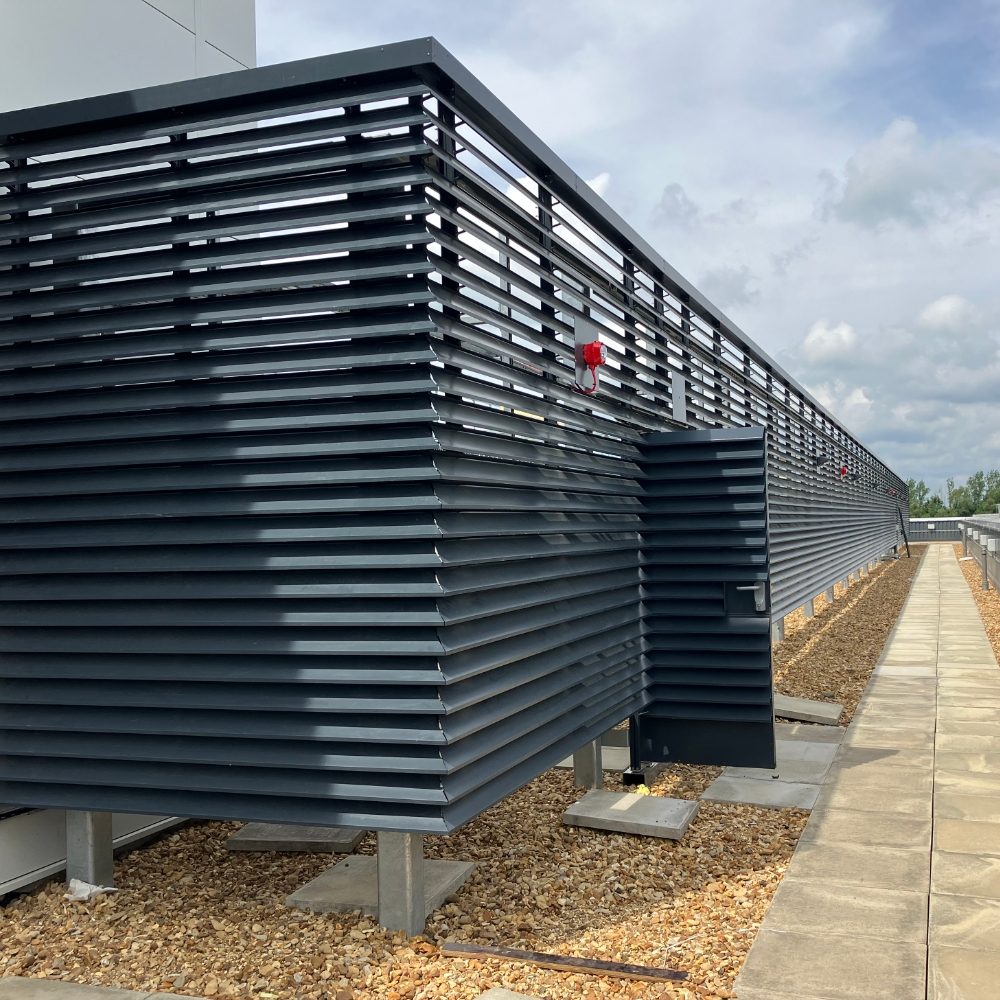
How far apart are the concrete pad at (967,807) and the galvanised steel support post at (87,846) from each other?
460 centimetres

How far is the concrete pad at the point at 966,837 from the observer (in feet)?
17.9

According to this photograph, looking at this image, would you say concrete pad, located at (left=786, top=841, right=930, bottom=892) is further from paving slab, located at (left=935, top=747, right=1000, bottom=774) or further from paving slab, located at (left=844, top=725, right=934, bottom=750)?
paving slab, located at (left=844, top=725, right=934, bottom=750)

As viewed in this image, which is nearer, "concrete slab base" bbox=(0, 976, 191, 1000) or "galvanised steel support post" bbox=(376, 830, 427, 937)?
"concrete slab base" bbox=(0, 976, 191, 1000)

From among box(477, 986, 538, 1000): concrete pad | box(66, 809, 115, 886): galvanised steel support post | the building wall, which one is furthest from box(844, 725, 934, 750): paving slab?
the building wall

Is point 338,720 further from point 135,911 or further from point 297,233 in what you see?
point 297,233

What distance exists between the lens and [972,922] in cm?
445

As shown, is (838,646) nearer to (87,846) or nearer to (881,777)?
(881,777)

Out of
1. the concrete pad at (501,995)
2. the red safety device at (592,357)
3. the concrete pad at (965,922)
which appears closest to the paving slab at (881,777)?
the concrete pad at (965,922)

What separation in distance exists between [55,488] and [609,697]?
3284 millimetres

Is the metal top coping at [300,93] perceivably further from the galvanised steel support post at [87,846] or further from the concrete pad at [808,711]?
the concrete pad at [808,711]

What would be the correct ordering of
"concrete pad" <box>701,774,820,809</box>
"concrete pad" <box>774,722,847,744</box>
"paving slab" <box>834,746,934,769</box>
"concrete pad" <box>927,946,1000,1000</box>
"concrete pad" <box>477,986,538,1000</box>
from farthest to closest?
"concrete pad" <box>774,722,847,744</box> → "paving slab" <box>834,746,934,769</box> → "concrete pad" <box>701,774,820,809</box> → "concrete pad" <box>927,946,1000,1000</box> → "concrete pad" <box>477,986,538,1000</box>

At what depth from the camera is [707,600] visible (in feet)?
23.1

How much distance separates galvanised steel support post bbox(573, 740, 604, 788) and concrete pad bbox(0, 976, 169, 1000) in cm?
332

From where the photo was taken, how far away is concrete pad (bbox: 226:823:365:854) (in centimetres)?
546
